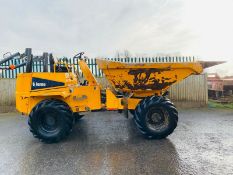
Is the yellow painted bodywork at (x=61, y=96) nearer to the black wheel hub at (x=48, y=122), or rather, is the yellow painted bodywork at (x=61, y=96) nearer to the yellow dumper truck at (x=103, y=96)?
the yellow dumper truck at (x=103, y=96)

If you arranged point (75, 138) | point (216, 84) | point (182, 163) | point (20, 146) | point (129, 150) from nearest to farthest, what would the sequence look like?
point (182, 163), point (129, 150), point (20, 146), point (75, 138), point (216, 84)

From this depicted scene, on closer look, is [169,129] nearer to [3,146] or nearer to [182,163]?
[182,163]

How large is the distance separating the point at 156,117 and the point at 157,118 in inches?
1.4

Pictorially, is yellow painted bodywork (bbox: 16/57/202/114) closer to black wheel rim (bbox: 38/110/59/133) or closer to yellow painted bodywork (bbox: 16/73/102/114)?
yellow painted bodywork (bbox: 16/73/102/114)

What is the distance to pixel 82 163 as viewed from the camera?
13.8 ft

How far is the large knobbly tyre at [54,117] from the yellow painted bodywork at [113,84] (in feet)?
0.88

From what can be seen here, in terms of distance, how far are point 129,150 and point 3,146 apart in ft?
9.71

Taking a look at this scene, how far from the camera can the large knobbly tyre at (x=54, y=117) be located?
5547mm

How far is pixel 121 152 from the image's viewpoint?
4688mm

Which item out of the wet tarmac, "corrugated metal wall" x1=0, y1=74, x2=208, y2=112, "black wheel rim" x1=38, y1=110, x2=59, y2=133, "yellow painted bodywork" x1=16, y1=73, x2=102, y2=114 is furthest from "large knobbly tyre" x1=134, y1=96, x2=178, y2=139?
"corrugated metal wall" x1=0, y1=74, x2=208, y2=112

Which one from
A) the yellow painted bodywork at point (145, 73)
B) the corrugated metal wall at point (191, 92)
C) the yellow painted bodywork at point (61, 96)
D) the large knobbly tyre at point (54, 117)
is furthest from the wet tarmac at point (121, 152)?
the corrugated metal wall at point (191, 92)

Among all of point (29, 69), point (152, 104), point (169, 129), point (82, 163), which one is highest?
point (29, 69)

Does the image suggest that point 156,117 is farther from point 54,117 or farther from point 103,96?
→ point 54,117

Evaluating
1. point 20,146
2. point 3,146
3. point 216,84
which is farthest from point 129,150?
point 216,84
